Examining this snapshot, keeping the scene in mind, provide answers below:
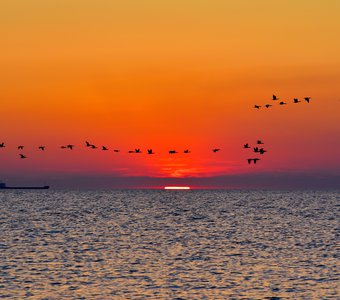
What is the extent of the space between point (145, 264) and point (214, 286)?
1377cm

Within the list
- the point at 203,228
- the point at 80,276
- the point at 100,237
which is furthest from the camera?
the point at 203,228

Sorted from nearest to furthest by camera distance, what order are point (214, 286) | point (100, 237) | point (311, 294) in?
1. point (311, 294)
2. point (214, 286)
3. point (100, 237)

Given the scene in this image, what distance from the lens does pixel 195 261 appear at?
7294cm

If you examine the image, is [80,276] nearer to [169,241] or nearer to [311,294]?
[311,294]

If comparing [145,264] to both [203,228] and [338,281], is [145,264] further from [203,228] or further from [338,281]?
[203,228]

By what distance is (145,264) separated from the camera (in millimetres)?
70562

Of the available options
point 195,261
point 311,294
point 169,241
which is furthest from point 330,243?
point 311,294

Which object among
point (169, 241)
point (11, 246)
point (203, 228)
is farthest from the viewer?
point (203, 228)

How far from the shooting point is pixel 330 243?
91.9 meters

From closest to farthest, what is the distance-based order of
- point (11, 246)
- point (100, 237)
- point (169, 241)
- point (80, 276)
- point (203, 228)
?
point (80, 276) < point (11, 246) < point (169, 241) < point (100, 237) < point (203, 228)

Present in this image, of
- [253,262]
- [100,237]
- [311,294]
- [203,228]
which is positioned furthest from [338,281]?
[203,228]

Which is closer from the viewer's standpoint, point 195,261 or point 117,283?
point 117,283

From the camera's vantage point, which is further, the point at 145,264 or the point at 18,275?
the point at 145,264

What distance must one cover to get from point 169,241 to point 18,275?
34.6 meters
